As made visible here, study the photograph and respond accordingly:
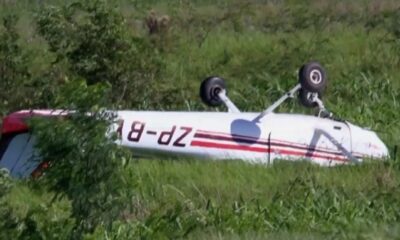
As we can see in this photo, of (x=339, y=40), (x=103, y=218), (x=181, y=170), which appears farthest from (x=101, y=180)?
(x=339, y=40)

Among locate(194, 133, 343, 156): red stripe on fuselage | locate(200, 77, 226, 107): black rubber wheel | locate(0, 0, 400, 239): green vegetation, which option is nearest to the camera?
locate(0, 0, 400, 239): green vegetation

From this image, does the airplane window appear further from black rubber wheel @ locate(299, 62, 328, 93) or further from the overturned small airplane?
black rubber wheel @ locate(299, 62, 328, 93)

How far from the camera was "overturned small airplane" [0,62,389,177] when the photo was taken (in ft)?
47.3

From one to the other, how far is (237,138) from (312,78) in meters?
1.11

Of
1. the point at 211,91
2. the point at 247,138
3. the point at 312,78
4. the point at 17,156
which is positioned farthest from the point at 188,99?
the point at 17,156

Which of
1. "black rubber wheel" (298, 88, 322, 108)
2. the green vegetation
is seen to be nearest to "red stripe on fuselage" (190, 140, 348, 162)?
the green vegetation

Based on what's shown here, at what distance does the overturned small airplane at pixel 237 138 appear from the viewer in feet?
47.3

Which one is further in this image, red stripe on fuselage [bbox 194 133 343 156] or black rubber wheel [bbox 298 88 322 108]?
black rubber wheel [bbox 298 88 322 108]

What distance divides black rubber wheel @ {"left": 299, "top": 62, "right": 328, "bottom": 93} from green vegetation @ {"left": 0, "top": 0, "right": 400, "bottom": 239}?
3.53 feet

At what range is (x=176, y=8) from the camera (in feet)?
94.5

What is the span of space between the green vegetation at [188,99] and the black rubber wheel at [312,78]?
1075 mm

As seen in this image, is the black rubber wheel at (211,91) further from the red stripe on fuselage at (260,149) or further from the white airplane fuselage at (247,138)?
the red stripe on fuselage at (260,149)

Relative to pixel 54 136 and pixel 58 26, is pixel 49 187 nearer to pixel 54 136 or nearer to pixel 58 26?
pixel 54 136

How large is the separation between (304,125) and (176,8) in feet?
46.8
